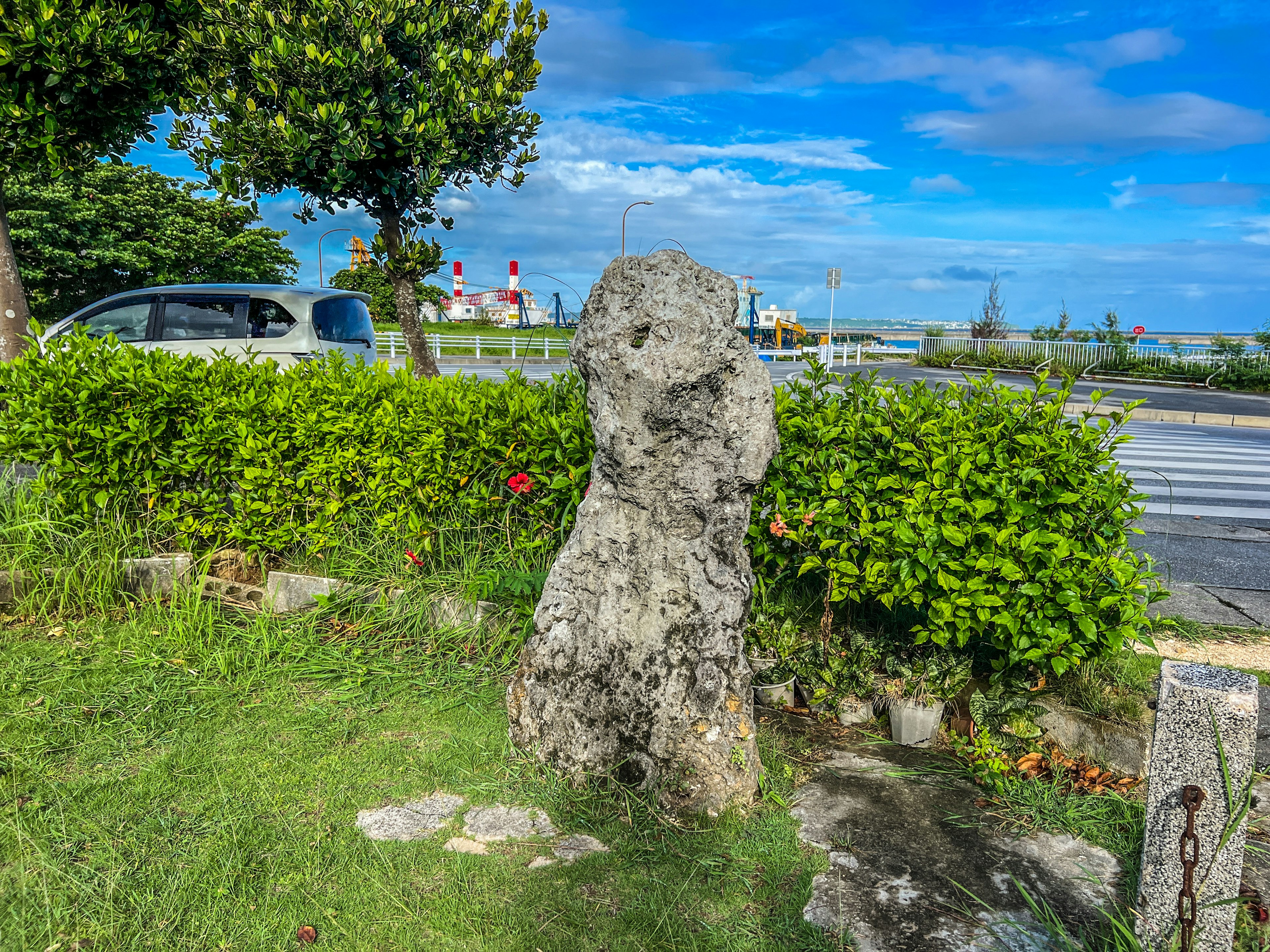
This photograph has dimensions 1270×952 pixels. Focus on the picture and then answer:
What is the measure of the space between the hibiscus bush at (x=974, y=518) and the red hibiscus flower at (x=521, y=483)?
43.0 inches

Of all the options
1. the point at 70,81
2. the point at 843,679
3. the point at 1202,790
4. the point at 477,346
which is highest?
the point at 70,81

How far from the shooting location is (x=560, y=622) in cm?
286

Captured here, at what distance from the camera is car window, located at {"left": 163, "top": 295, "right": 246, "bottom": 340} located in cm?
1015

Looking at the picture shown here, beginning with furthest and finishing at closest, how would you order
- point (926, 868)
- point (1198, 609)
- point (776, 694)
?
point (1198, 609) → point (776, 694) → point (926, 868)

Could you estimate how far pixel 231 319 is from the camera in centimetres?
1018

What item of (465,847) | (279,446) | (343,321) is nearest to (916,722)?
(465,847)

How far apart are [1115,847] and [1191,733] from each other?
85 cm

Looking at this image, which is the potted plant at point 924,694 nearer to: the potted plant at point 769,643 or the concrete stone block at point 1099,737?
the concrete stone block at point 1099,737

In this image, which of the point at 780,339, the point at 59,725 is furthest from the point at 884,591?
the point at 780,339

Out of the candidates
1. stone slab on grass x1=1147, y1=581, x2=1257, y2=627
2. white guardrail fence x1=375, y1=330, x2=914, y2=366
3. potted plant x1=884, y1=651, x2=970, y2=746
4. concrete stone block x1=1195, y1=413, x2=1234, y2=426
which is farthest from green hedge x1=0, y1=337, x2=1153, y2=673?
white guardrail fence x1=375, y1=330, x2=914, y2=366

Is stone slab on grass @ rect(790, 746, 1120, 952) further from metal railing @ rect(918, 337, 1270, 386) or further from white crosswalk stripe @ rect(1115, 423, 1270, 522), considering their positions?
metal railing @ rect(918, 337, 1270, 386)

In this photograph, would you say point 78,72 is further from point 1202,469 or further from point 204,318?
point 1202,469

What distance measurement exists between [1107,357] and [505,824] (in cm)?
3196

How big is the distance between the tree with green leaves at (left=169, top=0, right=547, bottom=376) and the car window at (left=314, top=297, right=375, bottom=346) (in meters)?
2.94
